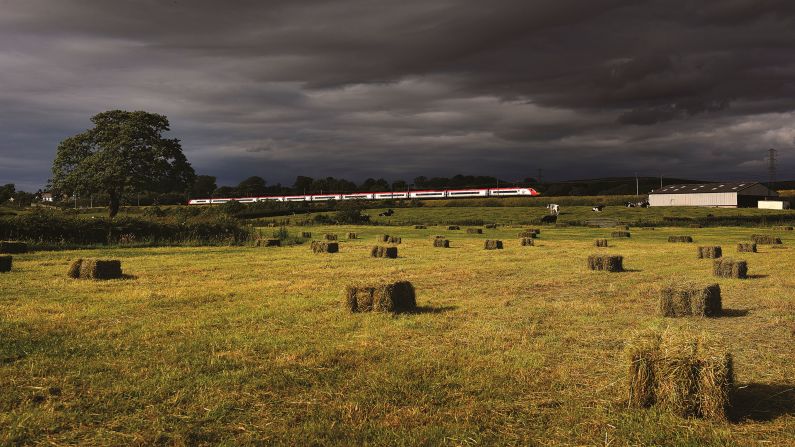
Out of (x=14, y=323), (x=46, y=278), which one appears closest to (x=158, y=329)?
(x=14, y=323)

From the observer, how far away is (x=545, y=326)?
12820mm

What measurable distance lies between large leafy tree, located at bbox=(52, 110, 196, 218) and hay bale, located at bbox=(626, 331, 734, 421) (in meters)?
60.9

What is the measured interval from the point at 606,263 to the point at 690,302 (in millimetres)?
9486

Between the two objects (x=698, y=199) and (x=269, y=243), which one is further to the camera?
(x=698, y=199)

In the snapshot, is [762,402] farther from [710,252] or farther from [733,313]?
[710,252]

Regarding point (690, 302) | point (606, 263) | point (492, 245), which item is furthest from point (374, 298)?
point (492, 245)

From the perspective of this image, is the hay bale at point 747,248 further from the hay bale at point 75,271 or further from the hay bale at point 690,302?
the hay bale at point 75,271

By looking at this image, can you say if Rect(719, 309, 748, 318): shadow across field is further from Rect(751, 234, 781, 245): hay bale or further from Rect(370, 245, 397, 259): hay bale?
Rect(751, 234, 781, 245): hay bale

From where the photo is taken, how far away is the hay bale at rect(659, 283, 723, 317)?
13930mm

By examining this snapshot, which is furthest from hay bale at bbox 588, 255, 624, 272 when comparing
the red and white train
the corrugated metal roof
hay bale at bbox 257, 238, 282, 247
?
the corrugated metal roof

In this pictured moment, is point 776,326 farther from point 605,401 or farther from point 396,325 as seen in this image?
point 396,325

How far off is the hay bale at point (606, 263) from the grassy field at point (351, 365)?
4.13m

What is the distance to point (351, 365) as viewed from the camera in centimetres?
971

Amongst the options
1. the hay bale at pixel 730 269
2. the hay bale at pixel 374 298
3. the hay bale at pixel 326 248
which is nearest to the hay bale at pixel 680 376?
the hay bale at pixel 374 298
